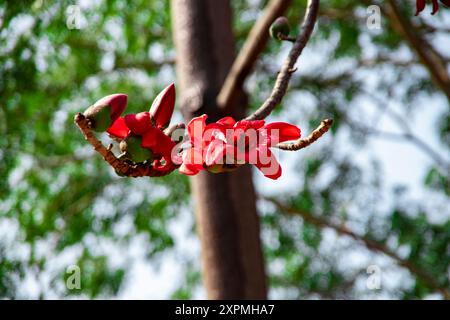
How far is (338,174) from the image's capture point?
414 cm

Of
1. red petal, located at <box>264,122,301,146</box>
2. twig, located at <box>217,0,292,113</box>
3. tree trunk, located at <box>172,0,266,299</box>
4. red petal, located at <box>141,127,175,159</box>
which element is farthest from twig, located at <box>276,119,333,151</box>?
tree trunk, located at <box>172,0,266,299</box>

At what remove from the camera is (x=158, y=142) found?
856 mm

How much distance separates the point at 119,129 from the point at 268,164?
0.20m

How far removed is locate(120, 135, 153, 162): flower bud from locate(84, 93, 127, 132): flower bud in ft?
0.10

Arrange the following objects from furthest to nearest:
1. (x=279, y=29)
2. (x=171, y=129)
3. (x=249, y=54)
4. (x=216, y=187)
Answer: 1. (x=216, y=187)
2. (x=249, y=54)
3. (x=279, y=29)
4. (x=171, y=129)

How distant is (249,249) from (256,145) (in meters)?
1.26

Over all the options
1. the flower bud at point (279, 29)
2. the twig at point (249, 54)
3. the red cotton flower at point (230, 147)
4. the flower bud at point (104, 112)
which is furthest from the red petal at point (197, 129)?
the twig at point (249, 54)

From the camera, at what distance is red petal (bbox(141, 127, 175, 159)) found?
0.85 m

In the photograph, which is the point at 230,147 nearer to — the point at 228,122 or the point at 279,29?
the point at 228,122

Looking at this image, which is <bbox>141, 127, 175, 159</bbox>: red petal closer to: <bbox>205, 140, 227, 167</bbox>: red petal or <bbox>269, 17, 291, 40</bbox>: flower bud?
<bbox>205, 140, 227, 167</bbox>: red petal

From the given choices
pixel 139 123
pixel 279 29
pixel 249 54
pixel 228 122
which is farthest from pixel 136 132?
pixel 249 54

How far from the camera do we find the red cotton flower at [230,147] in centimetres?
78

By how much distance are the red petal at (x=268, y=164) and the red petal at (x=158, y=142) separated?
0.38 ft
